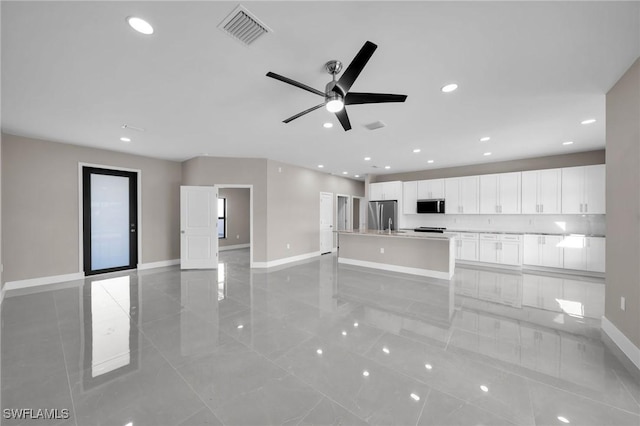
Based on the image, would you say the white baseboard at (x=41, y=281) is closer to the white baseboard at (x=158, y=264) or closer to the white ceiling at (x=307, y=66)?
the white baseboard at (x=158, y=264)

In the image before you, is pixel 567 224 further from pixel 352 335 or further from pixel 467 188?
pixel 352 335

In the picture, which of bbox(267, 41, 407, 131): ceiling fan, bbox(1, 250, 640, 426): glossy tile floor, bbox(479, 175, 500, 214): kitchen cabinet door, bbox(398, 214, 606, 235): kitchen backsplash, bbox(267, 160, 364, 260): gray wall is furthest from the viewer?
bbox(479, 175, 500, 214): kitchen cabinet door

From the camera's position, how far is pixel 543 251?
5.45 metres

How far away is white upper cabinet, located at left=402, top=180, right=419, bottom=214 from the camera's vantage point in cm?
732

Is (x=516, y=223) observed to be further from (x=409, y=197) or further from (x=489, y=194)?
(x=409, y=197)

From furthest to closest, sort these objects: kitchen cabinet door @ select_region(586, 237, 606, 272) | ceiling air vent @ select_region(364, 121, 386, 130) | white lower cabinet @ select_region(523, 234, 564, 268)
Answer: white lower cabinet @ select_region(523, 234, 564, 268)
kitchen cabinet door @ select_region(586, 237, 606, 272)
ceiling air vent @ select_region(364, 121, 386, 130)

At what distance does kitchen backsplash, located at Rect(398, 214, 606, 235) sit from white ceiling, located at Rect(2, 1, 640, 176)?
245cm

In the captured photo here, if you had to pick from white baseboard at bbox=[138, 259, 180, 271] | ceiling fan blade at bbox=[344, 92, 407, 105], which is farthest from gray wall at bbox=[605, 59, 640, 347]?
white baseboard at bbox=[138, 259, 180, 271]

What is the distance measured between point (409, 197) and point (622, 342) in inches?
211

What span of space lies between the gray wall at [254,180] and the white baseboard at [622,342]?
550 centimetres

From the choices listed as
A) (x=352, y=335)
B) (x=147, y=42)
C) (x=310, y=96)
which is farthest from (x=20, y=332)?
(x=310, y=96)

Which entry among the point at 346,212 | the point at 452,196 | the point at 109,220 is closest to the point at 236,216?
the point at 109,220

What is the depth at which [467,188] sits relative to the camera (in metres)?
6.52

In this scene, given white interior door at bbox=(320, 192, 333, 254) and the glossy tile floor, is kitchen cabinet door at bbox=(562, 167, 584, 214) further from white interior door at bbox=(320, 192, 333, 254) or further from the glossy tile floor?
white interior door at bbox=(320, 192, 333, 254)
